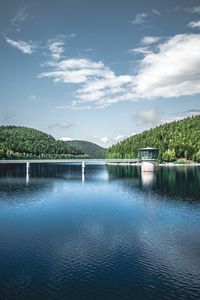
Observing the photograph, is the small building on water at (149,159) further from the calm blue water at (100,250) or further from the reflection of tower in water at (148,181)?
the calm blue water at (100,250)

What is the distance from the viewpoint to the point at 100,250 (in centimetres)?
3591

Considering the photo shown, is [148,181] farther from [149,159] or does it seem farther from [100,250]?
[100,250]

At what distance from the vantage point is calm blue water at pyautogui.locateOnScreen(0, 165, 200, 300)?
26.7 metres

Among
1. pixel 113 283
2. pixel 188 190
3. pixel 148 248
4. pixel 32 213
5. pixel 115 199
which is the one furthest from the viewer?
pixel 188 190

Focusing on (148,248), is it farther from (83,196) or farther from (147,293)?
(83,196)

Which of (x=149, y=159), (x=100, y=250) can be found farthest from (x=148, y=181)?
(x=100, y=250)

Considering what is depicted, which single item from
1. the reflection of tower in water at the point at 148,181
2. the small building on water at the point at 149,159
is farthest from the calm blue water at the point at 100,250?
the small building on water at the point at 149,159

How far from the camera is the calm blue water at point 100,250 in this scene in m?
26.7

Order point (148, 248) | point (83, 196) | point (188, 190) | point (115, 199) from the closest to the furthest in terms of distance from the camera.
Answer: point (148, 248)
point (115, 199)
point (83, 196)
point (188, 190)

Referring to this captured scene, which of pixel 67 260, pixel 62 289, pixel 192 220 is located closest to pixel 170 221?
pixel 192 220

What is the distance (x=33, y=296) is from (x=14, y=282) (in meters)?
3.33

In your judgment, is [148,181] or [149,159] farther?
[149,159]

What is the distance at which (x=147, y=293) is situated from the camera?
25.9 m

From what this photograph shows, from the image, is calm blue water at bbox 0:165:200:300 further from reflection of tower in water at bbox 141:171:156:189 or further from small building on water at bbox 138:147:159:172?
small building on water at bbox 138:147:159:172
